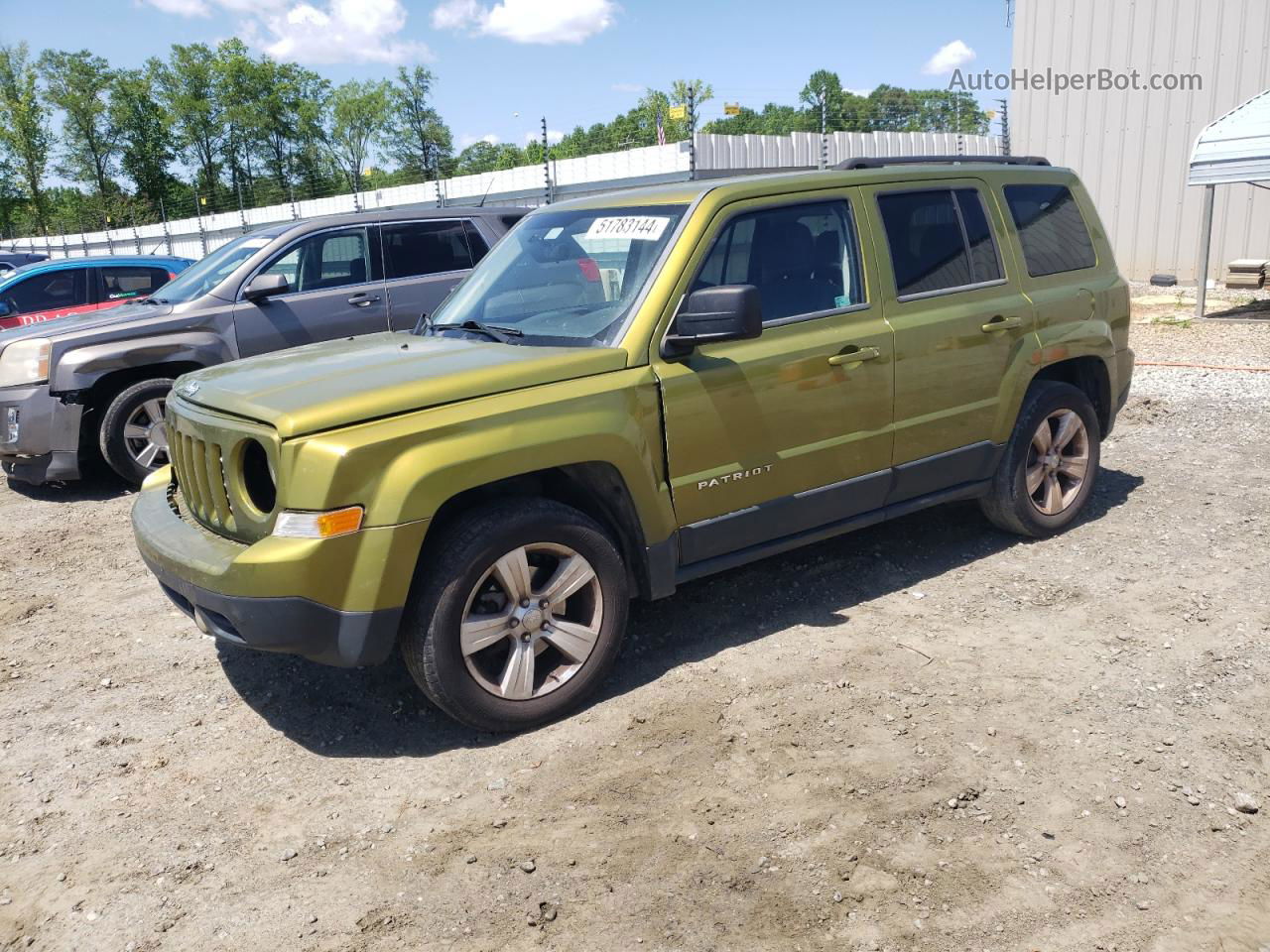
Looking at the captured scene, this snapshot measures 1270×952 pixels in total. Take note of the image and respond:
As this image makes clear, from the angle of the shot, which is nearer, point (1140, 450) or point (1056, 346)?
point (1056, 346)

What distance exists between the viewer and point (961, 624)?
4617 millimetres

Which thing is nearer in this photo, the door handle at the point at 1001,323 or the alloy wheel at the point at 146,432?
the door handle at the point at 1001,323

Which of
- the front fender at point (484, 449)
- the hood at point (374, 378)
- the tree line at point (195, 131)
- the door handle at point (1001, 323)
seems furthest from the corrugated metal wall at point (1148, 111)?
the tree line at point (195, 131)

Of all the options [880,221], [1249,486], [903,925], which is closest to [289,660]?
[903,925]

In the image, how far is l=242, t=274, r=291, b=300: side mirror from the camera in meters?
7.30

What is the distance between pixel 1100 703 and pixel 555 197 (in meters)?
16.0

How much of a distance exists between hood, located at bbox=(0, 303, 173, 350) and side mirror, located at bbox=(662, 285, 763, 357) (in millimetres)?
5110

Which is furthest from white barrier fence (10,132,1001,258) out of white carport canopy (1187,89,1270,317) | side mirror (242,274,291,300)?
side mirror (242,274,291,300)

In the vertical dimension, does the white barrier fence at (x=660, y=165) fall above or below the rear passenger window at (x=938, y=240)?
above

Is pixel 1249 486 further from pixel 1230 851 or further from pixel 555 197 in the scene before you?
pixel 555 197

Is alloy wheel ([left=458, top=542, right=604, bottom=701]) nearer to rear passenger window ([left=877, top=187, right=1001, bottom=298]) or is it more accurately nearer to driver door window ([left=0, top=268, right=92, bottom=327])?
rear passenger window ([left=877, top=187, right=1001, bottom=298])

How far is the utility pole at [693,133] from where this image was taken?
14.7 m

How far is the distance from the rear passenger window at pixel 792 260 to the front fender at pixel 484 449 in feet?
2.21

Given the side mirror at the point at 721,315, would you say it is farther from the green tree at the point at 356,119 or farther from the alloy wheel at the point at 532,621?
the green tree at the point at 356,119
